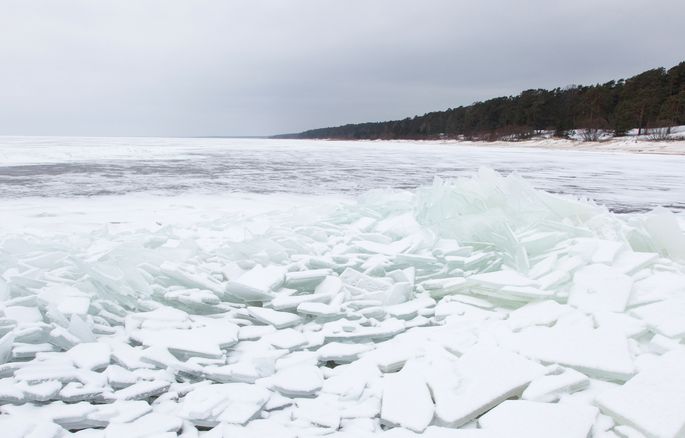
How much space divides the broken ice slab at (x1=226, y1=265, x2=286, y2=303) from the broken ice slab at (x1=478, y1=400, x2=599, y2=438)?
1552 millimetres

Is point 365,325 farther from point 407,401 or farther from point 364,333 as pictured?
point 407,401

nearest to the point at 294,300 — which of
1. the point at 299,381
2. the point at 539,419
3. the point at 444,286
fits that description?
the point at 299,381

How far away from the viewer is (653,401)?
167 cm

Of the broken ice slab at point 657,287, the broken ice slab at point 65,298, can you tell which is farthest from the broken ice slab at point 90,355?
the broken ice slab at point 657,287

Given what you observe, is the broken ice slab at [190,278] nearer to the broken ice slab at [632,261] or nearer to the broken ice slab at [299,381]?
the broken ice slab at [299,381]

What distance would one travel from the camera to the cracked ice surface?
1.71m

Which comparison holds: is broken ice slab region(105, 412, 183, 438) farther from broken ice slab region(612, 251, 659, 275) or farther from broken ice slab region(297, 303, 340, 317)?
broken ice slab region(612, 251, 659, 275)

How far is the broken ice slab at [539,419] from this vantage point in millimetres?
1561

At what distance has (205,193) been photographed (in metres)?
7.66

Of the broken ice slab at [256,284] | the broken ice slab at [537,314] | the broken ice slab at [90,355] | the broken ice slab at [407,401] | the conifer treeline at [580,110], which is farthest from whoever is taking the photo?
the conifer treeline at [580,110]

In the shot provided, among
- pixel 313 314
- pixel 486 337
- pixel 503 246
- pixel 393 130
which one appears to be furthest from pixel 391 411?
pixel 393 130

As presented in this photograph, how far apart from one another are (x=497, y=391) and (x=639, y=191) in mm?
8309

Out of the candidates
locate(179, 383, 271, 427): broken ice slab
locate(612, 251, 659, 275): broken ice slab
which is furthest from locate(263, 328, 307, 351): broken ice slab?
locate(612, 251, 659, 275): broken ice slab

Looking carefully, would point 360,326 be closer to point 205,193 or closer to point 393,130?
point 205,193
